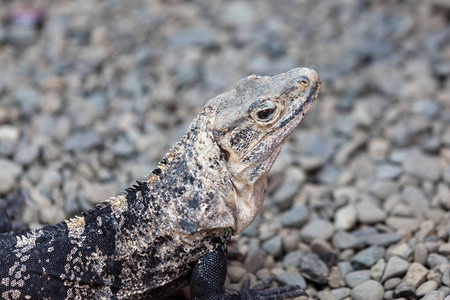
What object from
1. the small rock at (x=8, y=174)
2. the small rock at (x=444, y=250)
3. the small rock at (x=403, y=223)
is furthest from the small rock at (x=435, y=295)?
the small rock at (x=8, y=174)

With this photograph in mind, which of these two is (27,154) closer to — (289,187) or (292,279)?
(289,187)

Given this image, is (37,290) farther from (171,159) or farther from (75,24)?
(75,24)

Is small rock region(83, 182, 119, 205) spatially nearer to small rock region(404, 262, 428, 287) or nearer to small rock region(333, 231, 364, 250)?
small rock region(333, 231, 364, 250)

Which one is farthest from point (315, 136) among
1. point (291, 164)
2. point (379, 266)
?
point (379, 266)

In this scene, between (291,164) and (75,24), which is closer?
(291,164)

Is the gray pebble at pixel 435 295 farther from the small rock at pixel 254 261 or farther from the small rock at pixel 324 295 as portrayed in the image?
the small rock at pixel 254 261

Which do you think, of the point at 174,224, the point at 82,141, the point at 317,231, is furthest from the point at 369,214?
the point at 82,141
